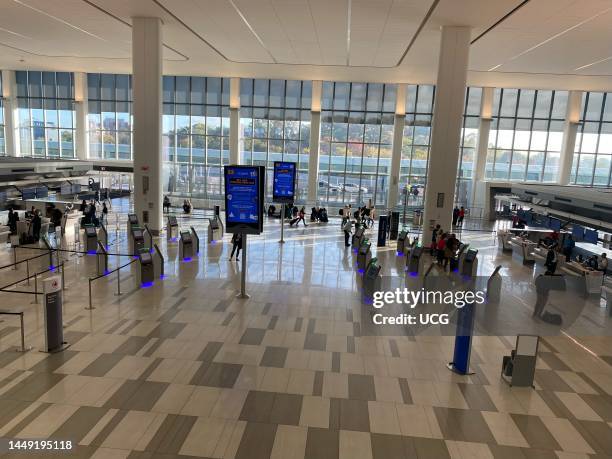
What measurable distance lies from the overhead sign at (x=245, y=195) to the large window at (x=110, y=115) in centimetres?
2751

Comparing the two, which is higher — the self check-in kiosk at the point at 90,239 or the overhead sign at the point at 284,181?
the overhead sign at the point at 284,181

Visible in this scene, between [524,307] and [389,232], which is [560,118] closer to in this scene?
[389,232]

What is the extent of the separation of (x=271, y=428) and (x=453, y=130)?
1509cm

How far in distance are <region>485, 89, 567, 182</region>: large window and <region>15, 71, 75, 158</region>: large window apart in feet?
106

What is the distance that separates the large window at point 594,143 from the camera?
104 ft

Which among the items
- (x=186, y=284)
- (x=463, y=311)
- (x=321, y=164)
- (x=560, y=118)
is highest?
(x=560, y=118)

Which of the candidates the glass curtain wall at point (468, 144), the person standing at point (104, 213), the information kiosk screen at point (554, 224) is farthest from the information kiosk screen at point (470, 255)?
the glass curtain wall at point (468, 144)

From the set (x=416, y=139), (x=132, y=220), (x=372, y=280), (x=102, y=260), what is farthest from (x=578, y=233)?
(x=102, y=260)

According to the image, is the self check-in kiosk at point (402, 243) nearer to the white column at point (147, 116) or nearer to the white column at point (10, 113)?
the white column at point (147, 116)

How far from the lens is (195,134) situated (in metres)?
34.0

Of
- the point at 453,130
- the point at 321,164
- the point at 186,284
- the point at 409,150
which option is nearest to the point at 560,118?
the point at 409,150

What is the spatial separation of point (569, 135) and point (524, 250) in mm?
18278

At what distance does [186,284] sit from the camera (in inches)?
479

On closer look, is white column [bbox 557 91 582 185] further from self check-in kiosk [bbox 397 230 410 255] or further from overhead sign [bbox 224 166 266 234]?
overhead sign [bbox 224 166 266 234]
